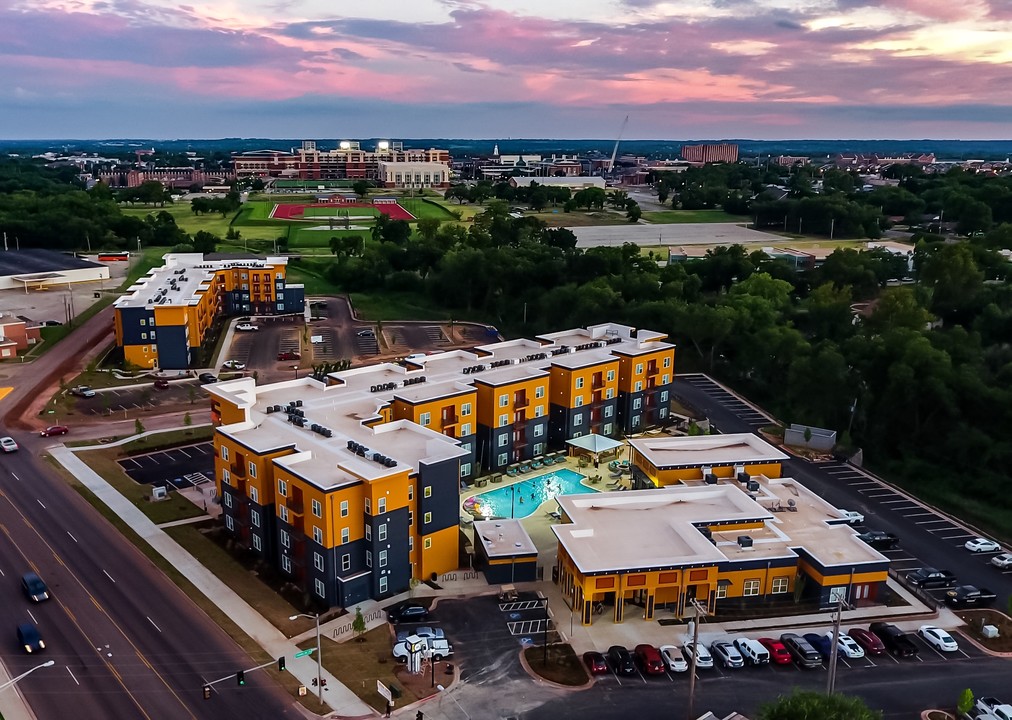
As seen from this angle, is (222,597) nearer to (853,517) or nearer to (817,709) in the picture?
(817,709)

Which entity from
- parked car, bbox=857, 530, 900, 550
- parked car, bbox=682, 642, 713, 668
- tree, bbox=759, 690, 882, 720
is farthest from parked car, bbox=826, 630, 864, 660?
parked car, bbox=857, 530, 900, 550

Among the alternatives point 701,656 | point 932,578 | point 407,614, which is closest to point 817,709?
point 701,656

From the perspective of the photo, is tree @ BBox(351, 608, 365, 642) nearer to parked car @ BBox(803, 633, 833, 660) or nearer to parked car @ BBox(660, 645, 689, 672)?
parked car @ BBox(660, 645, 689, 672)

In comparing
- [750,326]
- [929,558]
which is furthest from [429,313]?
[929,558]

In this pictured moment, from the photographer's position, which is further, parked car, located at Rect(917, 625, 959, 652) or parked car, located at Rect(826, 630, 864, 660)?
parked car, located at Rect(917, 625, 959, 652)

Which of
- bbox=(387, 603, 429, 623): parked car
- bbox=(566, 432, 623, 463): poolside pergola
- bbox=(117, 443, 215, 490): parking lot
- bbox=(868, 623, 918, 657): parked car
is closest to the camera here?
bbox=(868, 623, 918, 657): parked car

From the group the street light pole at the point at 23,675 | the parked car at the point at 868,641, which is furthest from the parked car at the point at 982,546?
the street light pole at the point at 23,675
